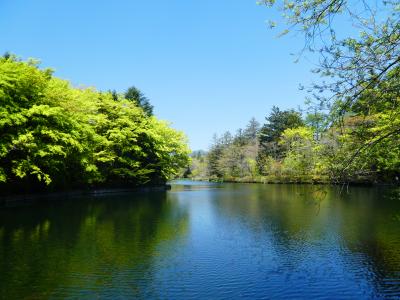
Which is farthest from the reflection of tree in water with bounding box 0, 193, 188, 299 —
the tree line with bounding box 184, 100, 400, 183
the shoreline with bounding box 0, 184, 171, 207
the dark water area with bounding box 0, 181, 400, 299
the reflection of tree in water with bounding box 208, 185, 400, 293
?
the tree line with bounding box 184, 100, 400, 183

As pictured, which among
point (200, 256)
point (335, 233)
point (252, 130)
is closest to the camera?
point (200, 256)

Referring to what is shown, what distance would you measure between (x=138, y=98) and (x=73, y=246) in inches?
1737

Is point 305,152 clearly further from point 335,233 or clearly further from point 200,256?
point 335,233

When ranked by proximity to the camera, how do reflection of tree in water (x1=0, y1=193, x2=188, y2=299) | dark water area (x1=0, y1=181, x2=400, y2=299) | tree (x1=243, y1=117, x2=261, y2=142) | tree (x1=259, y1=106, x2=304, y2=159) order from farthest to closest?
tree (x1=243, y1=117, x2=261, y2=142), tree (x1=259, y1=106, x2=304, y2=159), reflection of tree in water (x1=0, y1=193, x2=188, y2=299), dark water area (x1=0, y1=181, x2=400, y2=299)

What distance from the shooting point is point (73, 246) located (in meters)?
13.6

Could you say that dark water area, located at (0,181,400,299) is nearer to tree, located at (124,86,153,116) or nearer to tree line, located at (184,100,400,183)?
tree line, located at (184,100,400,183)

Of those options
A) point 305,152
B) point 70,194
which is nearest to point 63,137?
point 70,194

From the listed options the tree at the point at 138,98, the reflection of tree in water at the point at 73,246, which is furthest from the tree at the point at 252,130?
the reflection of tree in water at the point at 73,246

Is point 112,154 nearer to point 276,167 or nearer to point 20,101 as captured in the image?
point 20,101

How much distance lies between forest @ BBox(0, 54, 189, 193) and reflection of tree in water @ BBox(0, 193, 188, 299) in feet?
12.9

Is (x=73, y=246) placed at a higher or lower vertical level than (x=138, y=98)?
lower

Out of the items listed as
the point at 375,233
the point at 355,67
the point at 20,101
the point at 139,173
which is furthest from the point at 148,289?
the point at 139,173

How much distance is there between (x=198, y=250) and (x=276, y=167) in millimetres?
54394

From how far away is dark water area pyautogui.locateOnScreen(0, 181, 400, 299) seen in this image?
9250 mm
